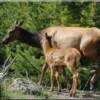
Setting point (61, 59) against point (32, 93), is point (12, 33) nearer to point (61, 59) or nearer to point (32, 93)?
point (61, 59)

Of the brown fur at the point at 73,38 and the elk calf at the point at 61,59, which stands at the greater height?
the brown fur at the point at 73,38

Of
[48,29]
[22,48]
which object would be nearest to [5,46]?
[22,48]

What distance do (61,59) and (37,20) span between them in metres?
1.52

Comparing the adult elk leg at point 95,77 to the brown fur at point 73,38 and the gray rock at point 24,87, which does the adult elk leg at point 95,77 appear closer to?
the brown fur at point 73,38

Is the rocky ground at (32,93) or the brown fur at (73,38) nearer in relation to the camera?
the rocky ground at (32,93)

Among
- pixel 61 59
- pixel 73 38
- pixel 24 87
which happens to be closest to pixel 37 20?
pixel 73 38

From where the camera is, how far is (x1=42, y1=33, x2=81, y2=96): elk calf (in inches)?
346

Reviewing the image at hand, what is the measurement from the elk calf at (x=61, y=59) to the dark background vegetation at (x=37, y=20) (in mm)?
654

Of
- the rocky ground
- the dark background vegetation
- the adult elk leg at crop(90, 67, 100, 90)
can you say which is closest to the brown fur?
the adult elk leg at crop(90, 67, 100, 90)

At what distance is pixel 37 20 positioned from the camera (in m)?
10.2

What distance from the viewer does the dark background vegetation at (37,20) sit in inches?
392

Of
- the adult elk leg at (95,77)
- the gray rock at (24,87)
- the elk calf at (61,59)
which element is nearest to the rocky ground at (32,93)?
the gray rock at (24,87)

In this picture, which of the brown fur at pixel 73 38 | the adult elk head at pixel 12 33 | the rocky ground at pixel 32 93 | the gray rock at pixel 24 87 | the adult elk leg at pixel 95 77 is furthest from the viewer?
the adult elk head at pixel 12 33

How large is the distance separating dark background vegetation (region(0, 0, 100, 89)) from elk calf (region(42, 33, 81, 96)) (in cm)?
65
